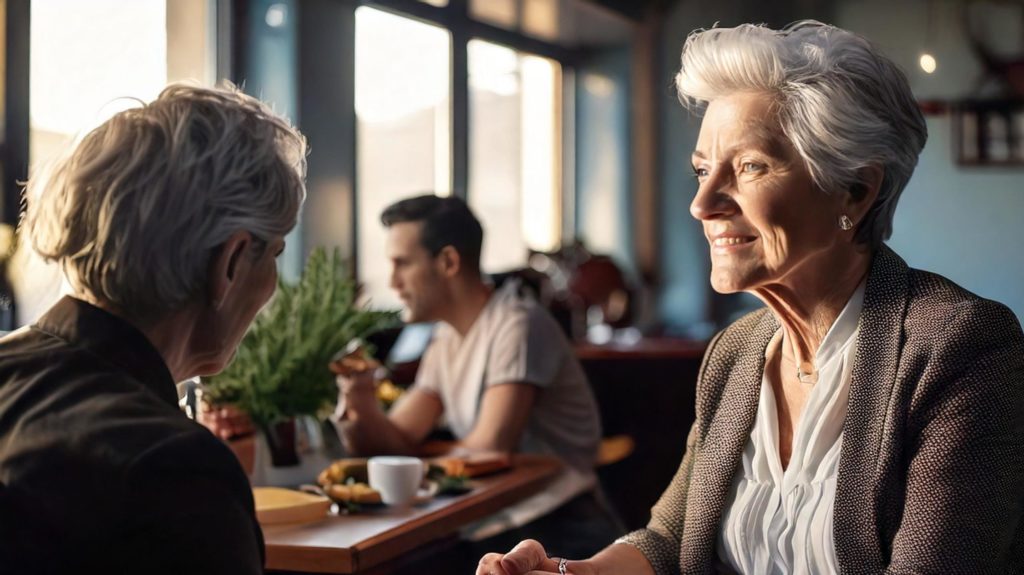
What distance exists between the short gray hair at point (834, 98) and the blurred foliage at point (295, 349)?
114cm

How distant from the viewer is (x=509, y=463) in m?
2.73

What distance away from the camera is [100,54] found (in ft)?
12.1

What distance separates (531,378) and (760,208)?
1.46 m

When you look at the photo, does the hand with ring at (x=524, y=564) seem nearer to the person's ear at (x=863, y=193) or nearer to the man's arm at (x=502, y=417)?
the person's ear at (x=863, y=193)

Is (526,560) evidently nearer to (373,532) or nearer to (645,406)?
(373,532)

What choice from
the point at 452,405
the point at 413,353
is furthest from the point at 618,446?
the point at 452,405

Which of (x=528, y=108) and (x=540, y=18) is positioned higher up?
(x=540, y=18)

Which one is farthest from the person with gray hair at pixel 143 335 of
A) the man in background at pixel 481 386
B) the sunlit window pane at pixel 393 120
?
the sunlit window pane at pixel 393 120

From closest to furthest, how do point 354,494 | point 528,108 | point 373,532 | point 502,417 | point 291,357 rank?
1. point 373,532
2. point 354,494
3. point 291,357
4. point 502,417
5. point 528,108

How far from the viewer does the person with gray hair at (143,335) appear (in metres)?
1.08

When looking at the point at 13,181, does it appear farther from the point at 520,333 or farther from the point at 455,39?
the point at 455,39

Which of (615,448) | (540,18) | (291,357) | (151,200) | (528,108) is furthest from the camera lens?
(528,108)

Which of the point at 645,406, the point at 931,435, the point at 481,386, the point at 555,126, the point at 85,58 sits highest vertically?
the point at 555,126

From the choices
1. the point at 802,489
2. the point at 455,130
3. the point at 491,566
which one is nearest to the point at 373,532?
the point at 491,566
